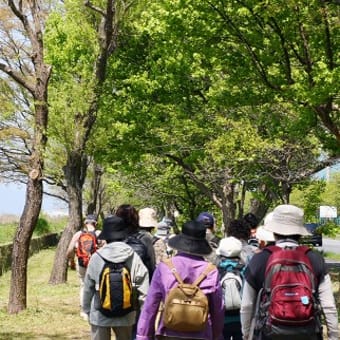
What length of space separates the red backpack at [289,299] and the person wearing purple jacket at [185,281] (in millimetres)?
479

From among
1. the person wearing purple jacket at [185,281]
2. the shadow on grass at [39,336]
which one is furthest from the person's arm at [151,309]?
the shadow on grass at [39,336]

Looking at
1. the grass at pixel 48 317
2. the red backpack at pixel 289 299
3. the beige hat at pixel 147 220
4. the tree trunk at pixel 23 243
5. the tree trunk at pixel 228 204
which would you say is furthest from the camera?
the tree trunk at pixel 228 204

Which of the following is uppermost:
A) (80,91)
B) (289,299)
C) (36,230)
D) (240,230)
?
(80,91)

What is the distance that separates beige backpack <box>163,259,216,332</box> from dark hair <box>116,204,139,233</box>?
2295mm

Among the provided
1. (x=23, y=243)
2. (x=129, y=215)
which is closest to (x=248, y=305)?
(x=129, y=215)

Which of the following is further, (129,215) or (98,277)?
(129,215)

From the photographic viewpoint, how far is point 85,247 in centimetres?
1066

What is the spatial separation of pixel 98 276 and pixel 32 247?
2769 cm

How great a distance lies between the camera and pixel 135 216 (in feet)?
22.5

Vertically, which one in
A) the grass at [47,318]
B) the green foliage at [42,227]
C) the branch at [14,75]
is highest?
the branch at [14,75]

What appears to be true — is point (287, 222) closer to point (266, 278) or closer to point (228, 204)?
point (266, 278)

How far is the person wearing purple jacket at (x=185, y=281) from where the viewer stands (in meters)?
4.57

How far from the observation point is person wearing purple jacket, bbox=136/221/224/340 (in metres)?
4.57

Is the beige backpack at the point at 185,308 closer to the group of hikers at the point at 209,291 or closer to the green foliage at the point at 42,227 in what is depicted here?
the group of hikers at the point at 209,291
